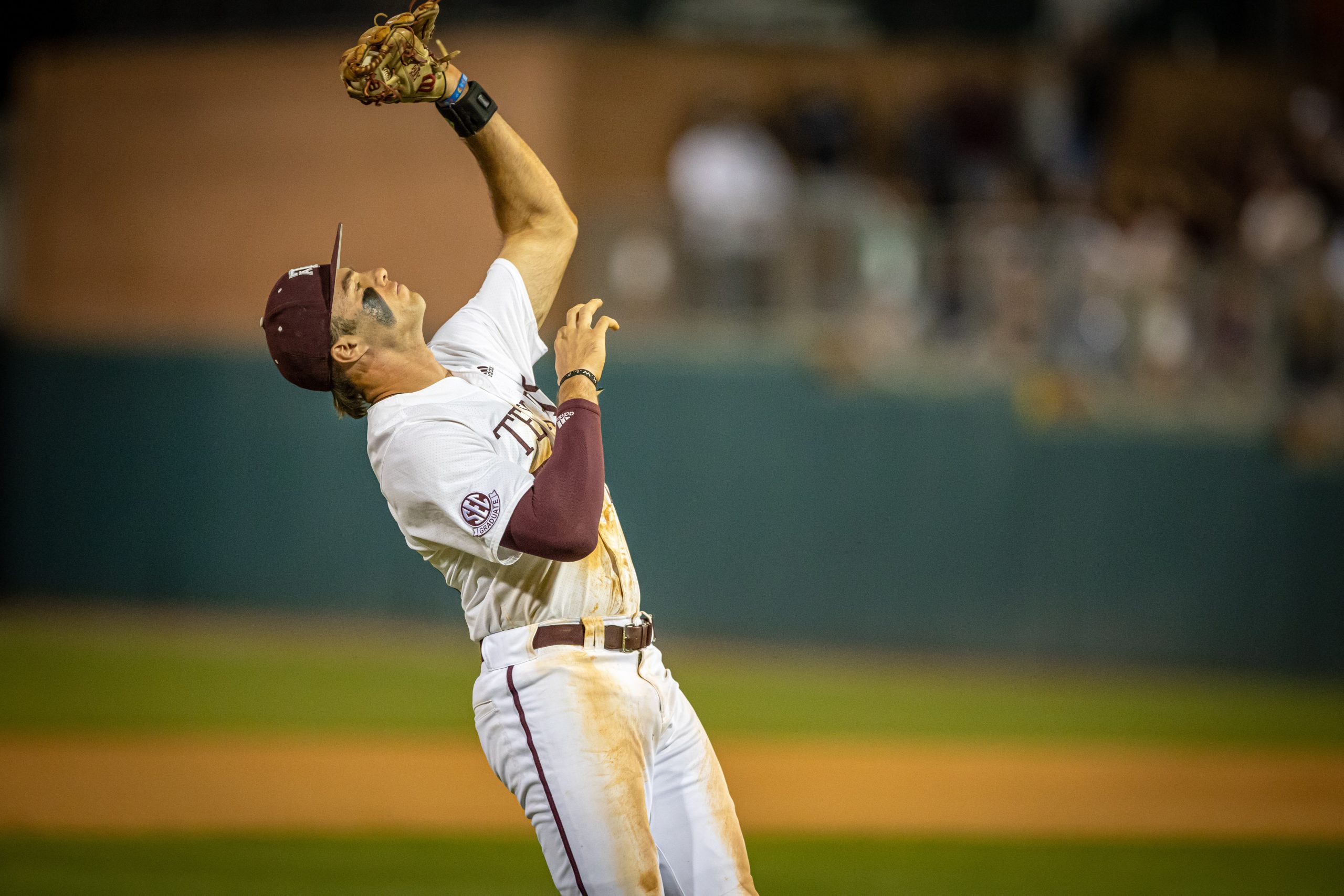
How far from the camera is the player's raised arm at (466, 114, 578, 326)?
3.94 metres

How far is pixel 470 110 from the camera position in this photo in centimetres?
387

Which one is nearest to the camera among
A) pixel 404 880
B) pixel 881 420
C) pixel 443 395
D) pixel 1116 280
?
pixel 443 395

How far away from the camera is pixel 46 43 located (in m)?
15.4

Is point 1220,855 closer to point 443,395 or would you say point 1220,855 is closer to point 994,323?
point 443,395

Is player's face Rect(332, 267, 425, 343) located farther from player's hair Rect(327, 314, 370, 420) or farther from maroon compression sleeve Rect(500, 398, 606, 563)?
maroon compression sleeve Rect(500, 398, 606, 563)

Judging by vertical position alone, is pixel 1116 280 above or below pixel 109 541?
above

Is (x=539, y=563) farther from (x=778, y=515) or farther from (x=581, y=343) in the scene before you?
(x=778, y=515)

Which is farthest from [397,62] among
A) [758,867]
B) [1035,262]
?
[1035,262]

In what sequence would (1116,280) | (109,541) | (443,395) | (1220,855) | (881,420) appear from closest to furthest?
(443,395) < (1220,855) < (1116,280) < (881,420) < (109,541)

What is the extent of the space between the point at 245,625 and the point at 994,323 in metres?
6.70

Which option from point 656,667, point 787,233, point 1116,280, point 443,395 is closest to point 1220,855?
point 656,667

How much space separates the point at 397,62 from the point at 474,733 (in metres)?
5.65

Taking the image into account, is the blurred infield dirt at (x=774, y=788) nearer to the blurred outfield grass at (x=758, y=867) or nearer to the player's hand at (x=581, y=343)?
the blurred outfield grass at (x=758, y=867)

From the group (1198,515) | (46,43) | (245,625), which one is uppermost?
(46,43)
